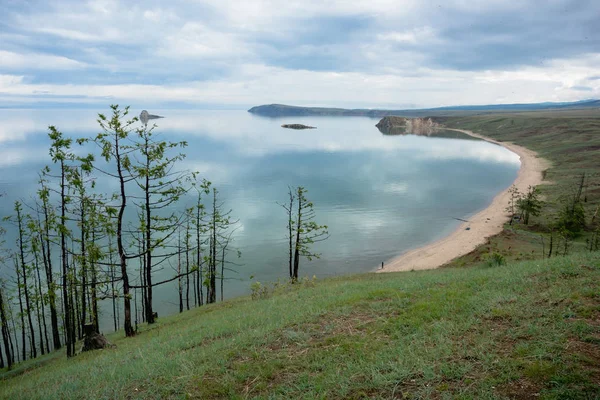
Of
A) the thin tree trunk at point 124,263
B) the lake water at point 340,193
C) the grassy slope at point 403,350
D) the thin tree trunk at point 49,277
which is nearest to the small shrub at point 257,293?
the thin tree trunk at point 124,263

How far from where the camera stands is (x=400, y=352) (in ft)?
23.5

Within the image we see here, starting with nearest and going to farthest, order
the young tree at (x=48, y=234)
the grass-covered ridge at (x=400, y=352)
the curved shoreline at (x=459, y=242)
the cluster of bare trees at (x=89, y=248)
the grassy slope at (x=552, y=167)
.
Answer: the grass-covered ridge at (x=400, y=352), the cluster of bare trees at (x=89, y=248), the young tree at (x=48, y=234), the grassy slope at (x=552, y=167), the curved shoreline at (x=459, y=242)

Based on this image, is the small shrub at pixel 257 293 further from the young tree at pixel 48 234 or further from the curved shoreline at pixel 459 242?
the curved shoreline at pixel 459 242

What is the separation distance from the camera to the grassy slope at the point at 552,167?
1504 inches

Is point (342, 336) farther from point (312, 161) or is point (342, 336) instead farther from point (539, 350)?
point (312, 161)

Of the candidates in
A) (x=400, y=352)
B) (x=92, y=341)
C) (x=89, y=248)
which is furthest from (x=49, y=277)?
(x=400, y=352)

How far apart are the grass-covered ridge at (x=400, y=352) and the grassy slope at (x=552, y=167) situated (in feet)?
80.9

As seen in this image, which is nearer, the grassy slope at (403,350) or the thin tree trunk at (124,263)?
the grassy slope at (403,350)

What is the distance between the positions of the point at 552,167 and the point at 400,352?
10267 cm

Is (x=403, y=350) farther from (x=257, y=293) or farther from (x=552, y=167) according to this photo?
(x=552, y=167)

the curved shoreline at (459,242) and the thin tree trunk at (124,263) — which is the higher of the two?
the thin tree trunk at (124,263)

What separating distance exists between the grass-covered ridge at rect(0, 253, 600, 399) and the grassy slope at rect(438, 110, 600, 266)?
971 inches

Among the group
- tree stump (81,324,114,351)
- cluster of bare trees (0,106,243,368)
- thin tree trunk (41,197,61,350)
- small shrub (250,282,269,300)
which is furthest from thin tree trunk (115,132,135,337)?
small shrub (250,282,269,300)

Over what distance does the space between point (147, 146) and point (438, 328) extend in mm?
15977
